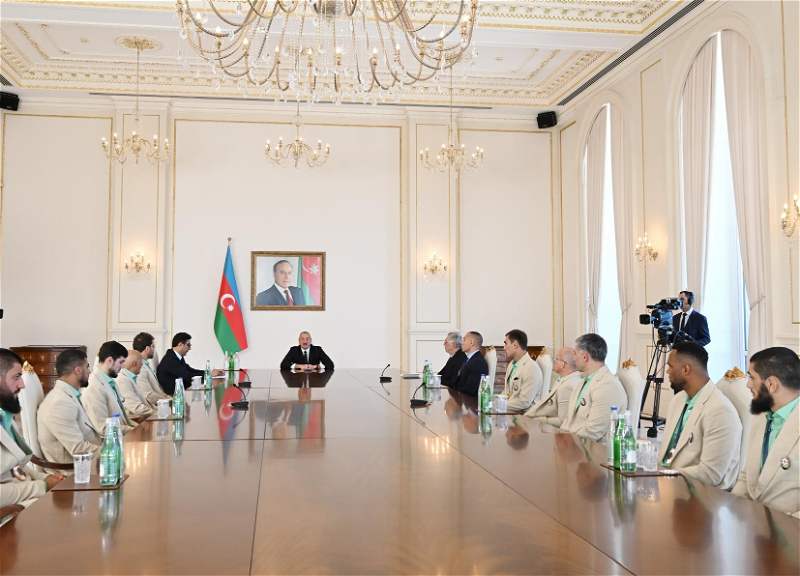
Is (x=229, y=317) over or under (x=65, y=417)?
over

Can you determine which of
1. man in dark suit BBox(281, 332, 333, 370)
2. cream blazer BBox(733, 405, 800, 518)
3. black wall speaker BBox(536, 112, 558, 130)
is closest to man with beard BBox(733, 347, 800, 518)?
cream blazer BBox(733, 405, 800, 518)

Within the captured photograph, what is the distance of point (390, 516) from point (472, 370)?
4.41m

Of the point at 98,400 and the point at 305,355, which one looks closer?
the point at 98,400

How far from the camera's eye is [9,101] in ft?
33.6

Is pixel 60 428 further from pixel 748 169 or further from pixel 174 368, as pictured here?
pixel 748 169

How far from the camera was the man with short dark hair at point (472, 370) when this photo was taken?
6418mm

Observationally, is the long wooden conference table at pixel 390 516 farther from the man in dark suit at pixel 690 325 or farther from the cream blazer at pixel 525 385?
the man in dark suit at pixel 690 325

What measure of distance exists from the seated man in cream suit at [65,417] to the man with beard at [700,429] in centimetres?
303

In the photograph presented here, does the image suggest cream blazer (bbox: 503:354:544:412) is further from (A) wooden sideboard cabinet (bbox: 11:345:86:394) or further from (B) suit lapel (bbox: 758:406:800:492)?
(A) wooden sideboard cabinet (bbox: 11:345:86:394)

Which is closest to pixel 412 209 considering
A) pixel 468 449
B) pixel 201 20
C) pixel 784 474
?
pixel 201 20

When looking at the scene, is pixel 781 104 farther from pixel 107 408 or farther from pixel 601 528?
pixel 107 408

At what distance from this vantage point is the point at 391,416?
4418 mm

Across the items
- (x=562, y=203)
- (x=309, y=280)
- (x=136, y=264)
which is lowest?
(x=309, y=280)

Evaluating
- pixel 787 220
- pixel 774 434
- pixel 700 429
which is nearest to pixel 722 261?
pixel 787 220
